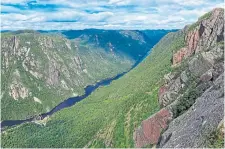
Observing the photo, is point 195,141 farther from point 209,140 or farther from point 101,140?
point 101,140

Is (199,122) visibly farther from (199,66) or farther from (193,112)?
(199,66)

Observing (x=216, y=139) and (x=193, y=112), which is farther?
(x=193, y=112)

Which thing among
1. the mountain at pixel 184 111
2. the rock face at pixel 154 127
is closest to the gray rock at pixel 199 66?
the mountain at pixel 184 111

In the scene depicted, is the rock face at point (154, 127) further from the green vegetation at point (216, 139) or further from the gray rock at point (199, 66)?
the green vegetation at point (216, 139)

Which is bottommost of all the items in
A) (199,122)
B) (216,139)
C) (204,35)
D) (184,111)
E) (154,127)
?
(154,127)

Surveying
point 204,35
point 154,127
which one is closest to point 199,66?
point 154,127

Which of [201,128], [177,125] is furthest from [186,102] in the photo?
[201,128]
